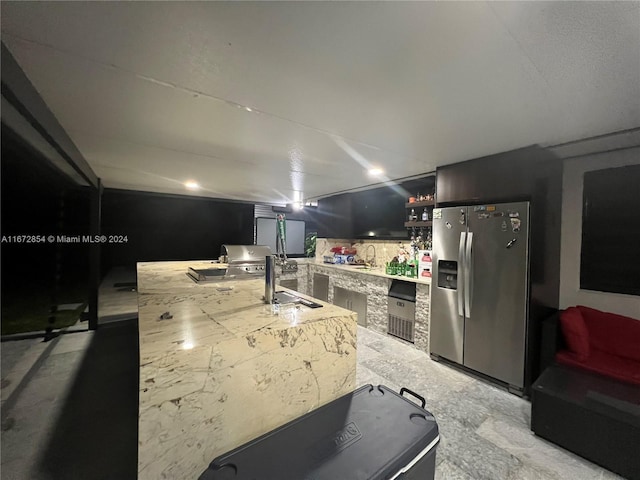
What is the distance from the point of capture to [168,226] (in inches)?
190

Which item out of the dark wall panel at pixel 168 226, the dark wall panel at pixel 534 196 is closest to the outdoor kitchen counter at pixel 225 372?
the dark wall panel at pixel 534 196

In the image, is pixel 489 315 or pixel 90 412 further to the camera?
pixel 489 315

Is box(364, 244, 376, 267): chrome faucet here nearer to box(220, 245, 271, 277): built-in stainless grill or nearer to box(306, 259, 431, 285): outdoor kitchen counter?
box(306, 259, 431, 285): outdoor kitchen counter

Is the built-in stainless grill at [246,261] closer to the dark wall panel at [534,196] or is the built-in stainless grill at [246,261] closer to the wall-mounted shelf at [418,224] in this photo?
the wall-mounted shelf at [418,224]

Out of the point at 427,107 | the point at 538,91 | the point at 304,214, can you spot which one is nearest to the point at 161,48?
the point at 427,107

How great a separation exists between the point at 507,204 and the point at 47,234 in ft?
15.3

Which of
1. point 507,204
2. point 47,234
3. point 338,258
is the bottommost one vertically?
point 338,258

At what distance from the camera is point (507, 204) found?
2279 millimetres

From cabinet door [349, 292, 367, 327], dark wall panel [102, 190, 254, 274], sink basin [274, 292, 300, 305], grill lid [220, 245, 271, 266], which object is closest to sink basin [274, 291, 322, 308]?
sink basin [274, 292, 300, 305]

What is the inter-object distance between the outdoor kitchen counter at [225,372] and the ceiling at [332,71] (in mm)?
1202

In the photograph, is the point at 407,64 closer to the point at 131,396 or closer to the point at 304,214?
the point at 131,396

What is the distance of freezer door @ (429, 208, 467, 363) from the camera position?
259cm

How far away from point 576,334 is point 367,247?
9.79ft

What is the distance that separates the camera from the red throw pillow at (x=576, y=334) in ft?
6.64
